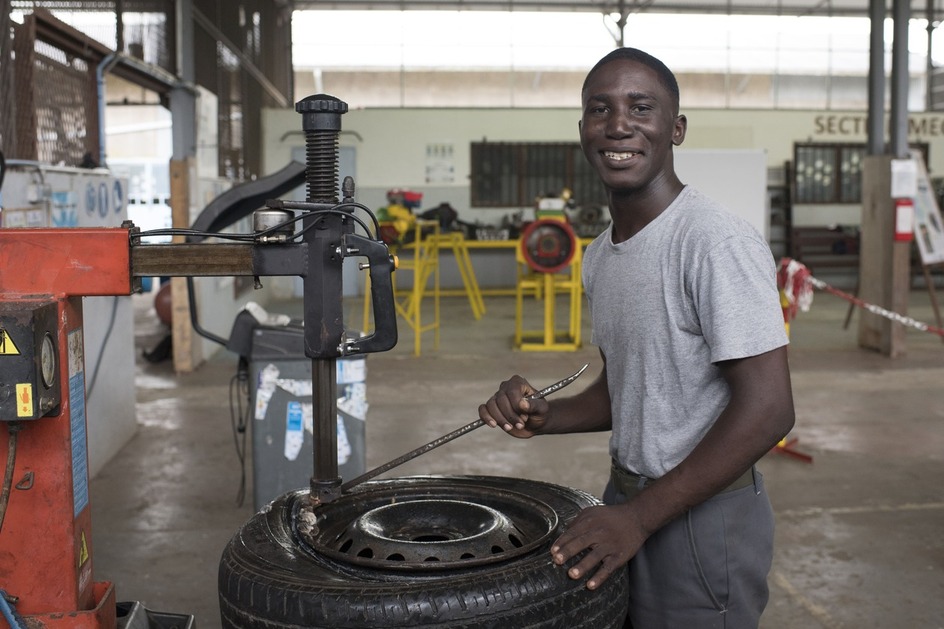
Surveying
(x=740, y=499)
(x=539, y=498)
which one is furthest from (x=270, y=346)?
(x=740, y=499)

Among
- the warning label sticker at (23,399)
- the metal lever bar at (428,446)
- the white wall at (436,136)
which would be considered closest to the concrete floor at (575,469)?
the metal lever bar at (428,446)

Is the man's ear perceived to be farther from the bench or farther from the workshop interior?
the bench

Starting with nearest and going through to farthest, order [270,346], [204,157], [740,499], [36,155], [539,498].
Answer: [740,499] < [539,498] < [270,346] < [36,155] < [204,157]

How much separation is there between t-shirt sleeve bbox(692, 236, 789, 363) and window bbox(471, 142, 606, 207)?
11.3 m

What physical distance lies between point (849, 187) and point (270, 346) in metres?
11.7

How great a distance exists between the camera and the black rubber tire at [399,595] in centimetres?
126

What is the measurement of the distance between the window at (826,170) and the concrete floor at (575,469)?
5.71 m

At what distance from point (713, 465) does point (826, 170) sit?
42.2 feet

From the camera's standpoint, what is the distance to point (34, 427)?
1.39 metres

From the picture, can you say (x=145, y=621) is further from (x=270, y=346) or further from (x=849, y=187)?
(x=849, y=187)

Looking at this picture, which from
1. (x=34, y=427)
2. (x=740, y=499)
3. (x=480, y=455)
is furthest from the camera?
(x=480, y=455)

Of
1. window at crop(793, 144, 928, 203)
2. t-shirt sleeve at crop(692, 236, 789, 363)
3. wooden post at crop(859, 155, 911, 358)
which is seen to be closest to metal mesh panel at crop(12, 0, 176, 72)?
t-shirt sleeve at crop(692, 236, 789, 363)

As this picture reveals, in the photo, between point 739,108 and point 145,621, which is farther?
point 739,108

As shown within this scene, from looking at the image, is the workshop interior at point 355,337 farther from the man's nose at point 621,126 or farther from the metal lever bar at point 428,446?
the man's nose at point 621,126
